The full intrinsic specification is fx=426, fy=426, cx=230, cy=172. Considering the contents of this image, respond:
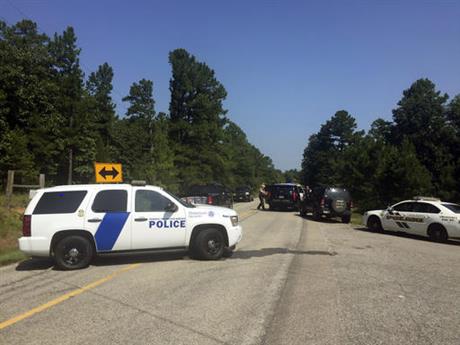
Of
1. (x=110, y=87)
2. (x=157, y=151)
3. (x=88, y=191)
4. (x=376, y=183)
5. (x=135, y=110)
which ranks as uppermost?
(x=110, y=87)

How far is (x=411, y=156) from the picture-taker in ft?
90.9

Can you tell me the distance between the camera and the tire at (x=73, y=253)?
924 centimetres

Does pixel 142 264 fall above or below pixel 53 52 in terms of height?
below

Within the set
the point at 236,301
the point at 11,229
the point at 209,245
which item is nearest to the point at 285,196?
the point at 11,229

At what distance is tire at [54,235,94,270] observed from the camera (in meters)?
9.24

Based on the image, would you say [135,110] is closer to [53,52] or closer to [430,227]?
[53,52]

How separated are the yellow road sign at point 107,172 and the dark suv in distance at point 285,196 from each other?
17.4 metres

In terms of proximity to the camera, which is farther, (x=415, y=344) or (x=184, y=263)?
(x=184, y=263)

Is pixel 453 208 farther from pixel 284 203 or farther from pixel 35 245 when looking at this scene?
pixel 284 203

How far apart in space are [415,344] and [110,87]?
71.9m

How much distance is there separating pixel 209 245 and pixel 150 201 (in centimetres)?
177

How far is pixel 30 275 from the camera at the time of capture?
878cm

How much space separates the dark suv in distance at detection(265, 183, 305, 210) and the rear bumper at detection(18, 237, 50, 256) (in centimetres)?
2342

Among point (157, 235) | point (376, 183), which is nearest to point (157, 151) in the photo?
point (376, 183)
